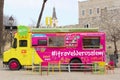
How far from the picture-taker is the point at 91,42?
32.8 metres

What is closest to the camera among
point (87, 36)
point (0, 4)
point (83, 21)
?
point (87, 36)

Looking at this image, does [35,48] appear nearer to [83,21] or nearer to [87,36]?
[87,36]

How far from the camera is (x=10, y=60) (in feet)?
111

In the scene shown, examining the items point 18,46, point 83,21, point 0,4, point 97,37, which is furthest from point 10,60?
point 83,21

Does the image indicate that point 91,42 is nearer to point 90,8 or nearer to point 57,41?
point 57,41

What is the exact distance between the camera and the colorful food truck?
3272 cm

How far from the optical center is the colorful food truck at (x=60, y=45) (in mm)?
32719

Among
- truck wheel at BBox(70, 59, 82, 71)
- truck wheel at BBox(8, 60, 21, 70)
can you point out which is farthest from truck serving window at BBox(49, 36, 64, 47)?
truck wheel at BBox(8, 60, 21, 70)

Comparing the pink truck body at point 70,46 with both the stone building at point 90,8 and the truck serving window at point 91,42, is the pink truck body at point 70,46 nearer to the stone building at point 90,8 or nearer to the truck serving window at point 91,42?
the truck serving window at point 91,42

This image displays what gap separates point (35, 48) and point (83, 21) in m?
93.2


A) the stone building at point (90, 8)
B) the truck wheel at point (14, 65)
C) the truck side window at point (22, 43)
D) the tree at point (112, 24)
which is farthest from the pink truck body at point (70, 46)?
the stone building at point (90, 8)

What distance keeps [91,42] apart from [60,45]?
2300mm

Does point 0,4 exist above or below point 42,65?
above

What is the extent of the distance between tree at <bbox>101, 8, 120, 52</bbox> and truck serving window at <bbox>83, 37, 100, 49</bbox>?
39.4 metres
